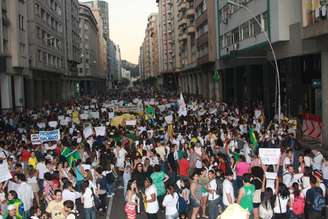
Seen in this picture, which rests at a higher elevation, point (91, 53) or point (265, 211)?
point (91, 53)

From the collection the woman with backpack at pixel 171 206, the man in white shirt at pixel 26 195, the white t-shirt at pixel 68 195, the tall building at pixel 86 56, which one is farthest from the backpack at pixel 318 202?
the tall building at pixel 86 56

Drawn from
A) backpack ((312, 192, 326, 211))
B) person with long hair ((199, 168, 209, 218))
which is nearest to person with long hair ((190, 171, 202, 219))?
person with long hair ((199, 168, 209, 218))

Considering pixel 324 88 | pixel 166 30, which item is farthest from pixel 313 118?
pixel 166 30

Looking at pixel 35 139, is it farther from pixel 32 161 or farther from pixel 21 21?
pixel 21 21

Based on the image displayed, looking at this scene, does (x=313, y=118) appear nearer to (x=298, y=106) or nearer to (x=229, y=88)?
(x=298, y=106)

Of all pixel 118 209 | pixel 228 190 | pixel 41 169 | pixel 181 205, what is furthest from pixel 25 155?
pixel 228 190

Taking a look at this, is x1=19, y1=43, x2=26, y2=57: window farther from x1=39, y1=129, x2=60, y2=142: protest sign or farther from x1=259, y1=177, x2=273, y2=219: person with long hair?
x1=259, y1=177, x2=273, y2=219: person with long hair

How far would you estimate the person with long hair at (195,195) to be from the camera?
535 inches

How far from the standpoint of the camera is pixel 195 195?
13.6m

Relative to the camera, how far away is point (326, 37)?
29.0m

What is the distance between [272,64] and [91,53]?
108 m

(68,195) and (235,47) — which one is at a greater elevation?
(235,47)

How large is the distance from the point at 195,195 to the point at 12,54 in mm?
44685

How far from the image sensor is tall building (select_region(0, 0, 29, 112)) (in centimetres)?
5336
